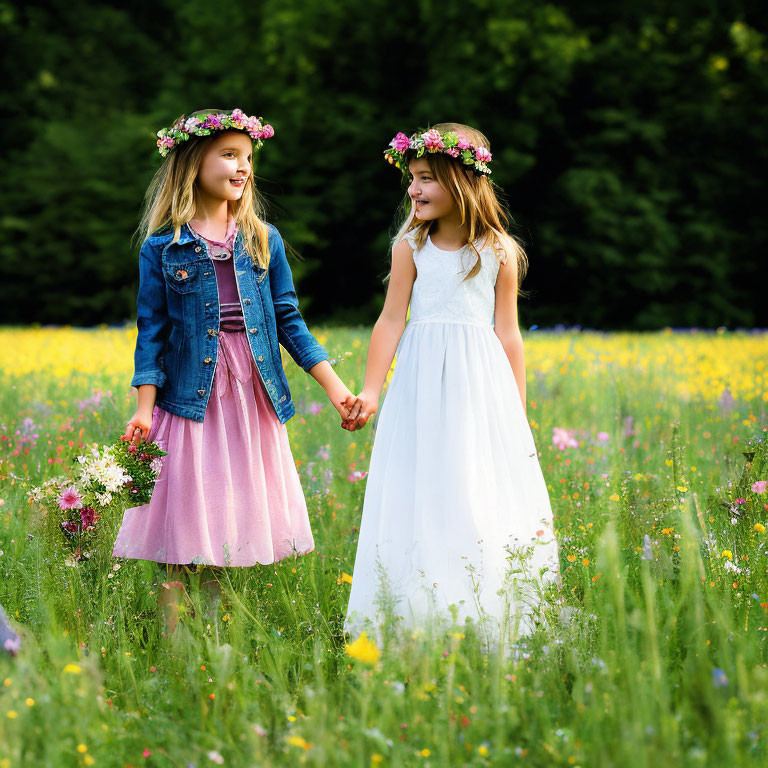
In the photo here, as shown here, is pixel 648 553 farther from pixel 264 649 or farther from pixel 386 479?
pixel 264 649

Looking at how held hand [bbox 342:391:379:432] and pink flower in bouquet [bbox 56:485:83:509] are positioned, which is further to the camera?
held hand [bbox 342:391:379:432]

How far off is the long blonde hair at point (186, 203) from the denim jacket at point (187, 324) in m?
0.04

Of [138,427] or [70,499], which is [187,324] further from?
[70,499]

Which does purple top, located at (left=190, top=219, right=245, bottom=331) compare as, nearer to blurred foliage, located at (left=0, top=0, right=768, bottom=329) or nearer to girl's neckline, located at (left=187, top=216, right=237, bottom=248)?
girl's neckline, located at (left=187, top=216, right=237, bottom=248)

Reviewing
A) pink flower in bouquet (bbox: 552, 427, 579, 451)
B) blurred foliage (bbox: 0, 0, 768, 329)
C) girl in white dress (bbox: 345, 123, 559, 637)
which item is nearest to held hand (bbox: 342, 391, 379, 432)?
girl in white dress (bbox: 345, 123, 559, 637)

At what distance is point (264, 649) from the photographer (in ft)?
8.82

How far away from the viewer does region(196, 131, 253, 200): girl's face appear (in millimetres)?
3160

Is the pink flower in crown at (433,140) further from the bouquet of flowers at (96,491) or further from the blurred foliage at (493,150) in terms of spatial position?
the blurred foliage at (493,150)

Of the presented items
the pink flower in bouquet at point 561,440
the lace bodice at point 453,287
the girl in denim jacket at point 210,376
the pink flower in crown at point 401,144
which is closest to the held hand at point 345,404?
the girl in denim jacket at point 210,376

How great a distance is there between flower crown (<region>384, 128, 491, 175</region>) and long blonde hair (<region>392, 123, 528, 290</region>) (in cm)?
2

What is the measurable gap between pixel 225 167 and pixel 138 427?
3.18ft

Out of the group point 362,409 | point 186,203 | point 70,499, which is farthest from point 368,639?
point 186,203

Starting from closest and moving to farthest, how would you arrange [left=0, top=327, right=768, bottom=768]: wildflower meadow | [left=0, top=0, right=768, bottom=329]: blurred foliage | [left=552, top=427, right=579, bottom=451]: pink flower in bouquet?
[left=0, top=327, right=768, bottom=768]: wildflower meadow → [left=552, top=427, right=579, bottom=451]: pink flower in bouquet → [left=0, top=0, right=768, bottom=329]: blurred foliage

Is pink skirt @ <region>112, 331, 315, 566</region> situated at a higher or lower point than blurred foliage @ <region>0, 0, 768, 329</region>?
lower
